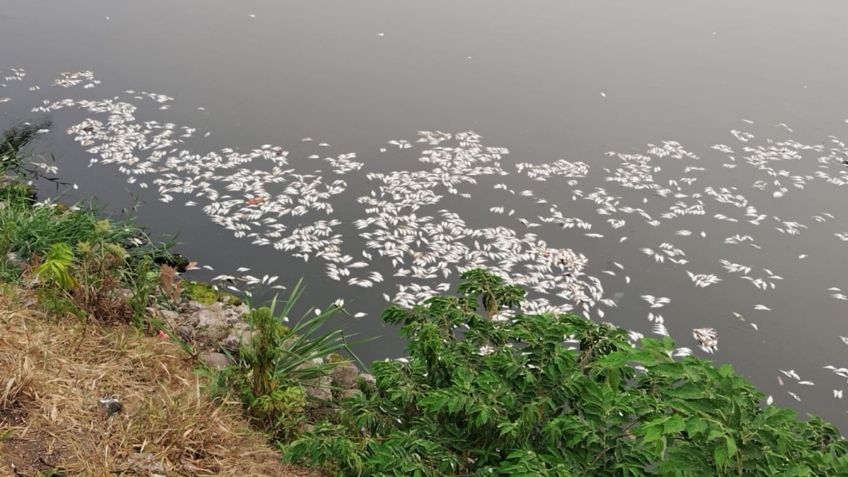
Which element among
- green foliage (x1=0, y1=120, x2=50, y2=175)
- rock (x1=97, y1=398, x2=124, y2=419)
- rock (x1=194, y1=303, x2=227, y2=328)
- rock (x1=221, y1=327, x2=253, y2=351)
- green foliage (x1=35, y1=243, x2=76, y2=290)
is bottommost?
rock (x1=194, y1=303, x2=227, y2=328)

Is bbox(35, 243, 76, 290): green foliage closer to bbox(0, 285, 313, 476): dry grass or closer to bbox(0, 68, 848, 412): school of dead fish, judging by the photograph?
bbox(0, 285, 313, 476): dry grass

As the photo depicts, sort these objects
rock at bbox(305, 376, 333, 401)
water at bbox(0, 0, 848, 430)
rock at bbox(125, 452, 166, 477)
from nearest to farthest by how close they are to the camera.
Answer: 1. rock at bbox(125, 452, 166, 477)
2. rock at bbox(305, 376, 333, 401)
3. water at bbox(0, 0, 848, 430)

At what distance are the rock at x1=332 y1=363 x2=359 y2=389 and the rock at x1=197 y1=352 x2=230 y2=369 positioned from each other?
0.95 meters

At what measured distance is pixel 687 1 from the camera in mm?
17422

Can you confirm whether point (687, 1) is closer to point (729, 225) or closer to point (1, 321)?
point (729, 225)

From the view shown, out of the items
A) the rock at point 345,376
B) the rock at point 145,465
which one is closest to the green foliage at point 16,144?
the rock at point 345,376

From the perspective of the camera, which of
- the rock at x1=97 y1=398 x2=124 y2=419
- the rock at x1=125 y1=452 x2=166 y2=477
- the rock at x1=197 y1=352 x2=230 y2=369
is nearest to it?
the rock at x1=125 y1=452 x2=166 y2=477

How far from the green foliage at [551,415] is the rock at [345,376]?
1493 millimetres

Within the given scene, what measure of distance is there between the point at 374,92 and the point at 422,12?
4942mm

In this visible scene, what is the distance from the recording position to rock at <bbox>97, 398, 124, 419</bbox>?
4.01m

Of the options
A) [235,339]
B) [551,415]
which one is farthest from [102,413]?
[551,415]

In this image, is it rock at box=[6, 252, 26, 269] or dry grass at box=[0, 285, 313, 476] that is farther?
rock at box=[6, 252, 26, 269]

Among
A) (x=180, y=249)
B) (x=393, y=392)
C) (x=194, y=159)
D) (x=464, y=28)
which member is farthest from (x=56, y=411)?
(x=464, y=28)

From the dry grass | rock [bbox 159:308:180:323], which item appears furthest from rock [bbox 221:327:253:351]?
the dry grass
